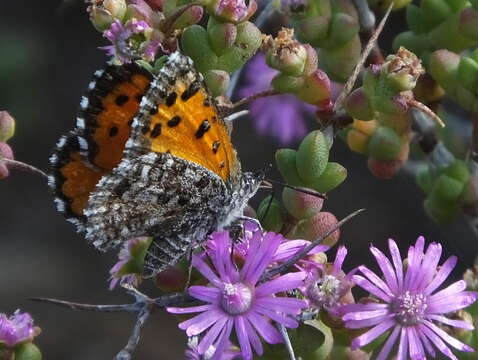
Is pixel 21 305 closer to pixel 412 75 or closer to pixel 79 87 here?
pixel 79 87

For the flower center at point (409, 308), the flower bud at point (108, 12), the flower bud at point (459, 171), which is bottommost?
the flower bud at point (459, 171)

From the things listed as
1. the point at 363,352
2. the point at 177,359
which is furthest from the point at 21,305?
the point at 363,352

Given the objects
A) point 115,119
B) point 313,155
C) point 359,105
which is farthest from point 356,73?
point 115,119

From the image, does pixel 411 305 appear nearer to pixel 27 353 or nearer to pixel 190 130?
pixel 190 130

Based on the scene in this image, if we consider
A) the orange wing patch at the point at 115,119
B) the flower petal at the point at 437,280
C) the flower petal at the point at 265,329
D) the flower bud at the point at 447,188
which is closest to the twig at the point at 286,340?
the flower petal at the point at 265,329

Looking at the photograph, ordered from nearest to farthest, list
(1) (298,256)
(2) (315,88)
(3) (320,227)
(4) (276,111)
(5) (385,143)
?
(1) (298,256)
(3) (320,227)
(2) (315,88)
(5) (385,143)
(4) (276,111)

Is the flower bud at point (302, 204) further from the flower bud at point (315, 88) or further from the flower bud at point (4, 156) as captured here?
the flower bud at point (4, 156)

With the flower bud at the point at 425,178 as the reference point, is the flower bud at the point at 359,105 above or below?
above
